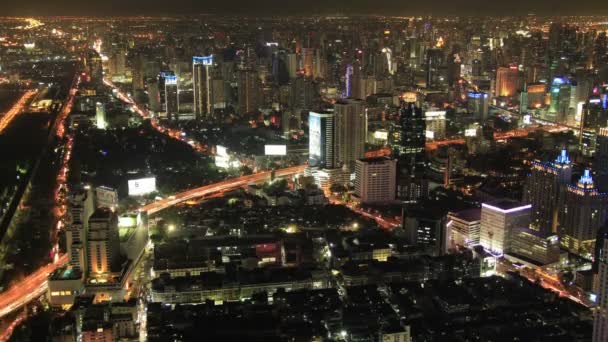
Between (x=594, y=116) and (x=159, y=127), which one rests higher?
(x=594, y=116)

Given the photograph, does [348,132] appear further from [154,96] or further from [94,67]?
[94,67]

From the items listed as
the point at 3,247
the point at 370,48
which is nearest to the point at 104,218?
the point at 3,247

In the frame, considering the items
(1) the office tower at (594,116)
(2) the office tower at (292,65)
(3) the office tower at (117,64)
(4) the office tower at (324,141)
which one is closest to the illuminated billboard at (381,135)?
(4) the office tower at (324,141)

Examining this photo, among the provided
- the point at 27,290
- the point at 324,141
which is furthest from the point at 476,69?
the point at 27,290

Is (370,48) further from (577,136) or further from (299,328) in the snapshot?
(299,328)

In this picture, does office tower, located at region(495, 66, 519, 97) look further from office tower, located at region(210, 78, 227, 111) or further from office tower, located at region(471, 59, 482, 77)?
office tower, located at region(210, 78, 227, 111)

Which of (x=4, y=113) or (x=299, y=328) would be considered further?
(x=4, y=113)
